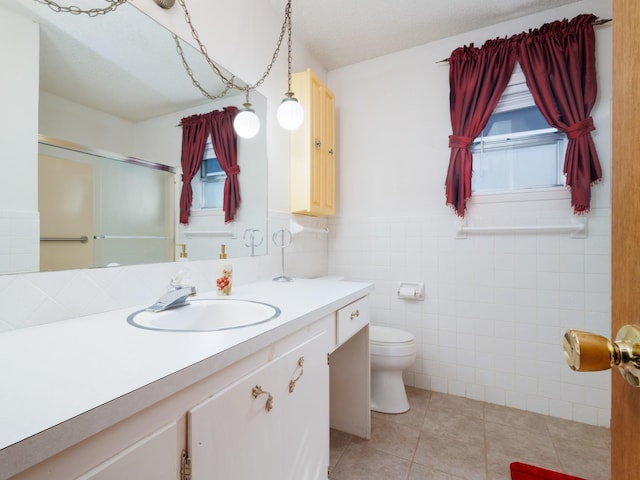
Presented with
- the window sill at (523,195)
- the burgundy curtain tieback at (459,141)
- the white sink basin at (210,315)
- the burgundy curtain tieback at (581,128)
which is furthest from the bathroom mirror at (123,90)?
the burgundy curtain tieback at (581,128)

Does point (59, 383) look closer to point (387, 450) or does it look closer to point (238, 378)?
point (238, 378)

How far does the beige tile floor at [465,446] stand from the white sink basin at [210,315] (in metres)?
0.88

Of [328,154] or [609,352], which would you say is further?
[328,154]

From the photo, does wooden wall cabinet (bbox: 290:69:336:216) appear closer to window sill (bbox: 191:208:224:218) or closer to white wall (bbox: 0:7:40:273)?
window sill (bbox: 191:208:224:218)

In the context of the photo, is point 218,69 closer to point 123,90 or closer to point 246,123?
point 246,123

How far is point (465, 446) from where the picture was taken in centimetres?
160

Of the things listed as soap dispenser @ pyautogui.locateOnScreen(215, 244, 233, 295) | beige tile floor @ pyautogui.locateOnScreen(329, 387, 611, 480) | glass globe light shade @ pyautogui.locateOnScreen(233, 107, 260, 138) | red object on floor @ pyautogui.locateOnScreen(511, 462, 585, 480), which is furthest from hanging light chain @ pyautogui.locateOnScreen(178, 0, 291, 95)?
red object on floor @ pyautogui.locateOnScreen(511, 462, 585, 480)

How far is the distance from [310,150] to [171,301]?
135 cm

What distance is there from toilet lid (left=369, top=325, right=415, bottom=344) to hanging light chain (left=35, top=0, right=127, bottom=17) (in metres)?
1.92

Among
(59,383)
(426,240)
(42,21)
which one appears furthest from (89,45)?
(426,240)

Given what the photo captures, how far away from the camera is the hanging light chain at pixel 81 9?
0.92m

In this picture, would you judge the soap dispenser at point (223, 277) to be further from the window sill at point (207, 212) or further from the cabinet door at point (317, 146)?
the cabinet door at point (317, 146)

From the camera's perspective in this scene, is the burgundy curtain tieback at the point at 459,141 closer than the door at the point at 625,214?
No

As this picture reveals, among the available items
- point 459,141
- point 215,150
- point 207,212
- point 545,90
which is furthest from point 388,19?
point 207,212
